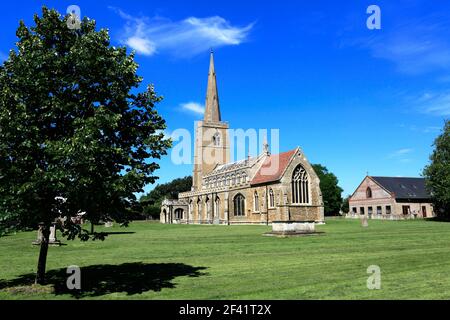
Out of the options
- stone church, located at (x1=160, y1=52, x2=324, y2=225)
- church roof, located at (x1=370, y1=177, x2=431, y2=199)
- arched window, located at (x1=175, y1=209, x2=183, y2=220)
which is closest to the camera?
stone church, located at (x1=160, y1=52, x2=324, y2=225)

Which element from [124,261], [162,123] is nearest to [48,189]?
[162,123]

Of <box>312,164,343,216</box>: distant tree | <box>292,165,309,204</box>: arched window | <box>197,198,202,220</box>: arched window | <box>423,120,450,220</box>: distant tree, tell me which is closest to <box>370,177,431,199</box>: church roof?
<box>423,120,450,220</box>: distant tree

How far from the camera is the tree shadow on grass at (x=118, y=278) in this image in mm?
10094

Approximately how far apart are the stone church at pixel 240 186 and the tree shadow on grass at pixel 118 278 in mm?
27637

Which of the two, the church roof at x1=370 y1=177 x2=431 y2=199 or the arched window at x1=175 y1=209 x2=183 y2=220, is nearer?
the church roof at x1=370 y1=177 x2=431 y2=199

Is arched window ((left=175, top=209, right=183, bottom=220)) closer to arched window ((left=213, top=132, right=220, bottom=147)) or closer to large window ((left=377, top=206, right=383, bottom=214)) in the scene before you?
arched window ((left=213, top=132, right=220, bottom=147))

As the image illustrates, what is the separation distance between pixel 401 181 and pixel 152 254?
208 feet

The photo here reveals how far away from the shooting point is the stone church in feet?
163

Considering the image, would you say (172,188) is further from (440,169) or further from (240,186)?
(440,169)

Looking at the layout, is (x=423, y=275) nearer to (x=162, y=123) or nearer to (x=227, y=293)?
(x=227, y=293)

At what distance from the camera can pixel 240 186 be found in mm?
58562

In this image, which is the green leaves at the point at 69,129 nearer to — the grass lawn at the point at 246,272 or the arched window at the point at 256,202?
the grass lawn at the point at 246,272

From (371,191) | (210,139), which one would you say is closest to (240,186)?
(210,139)

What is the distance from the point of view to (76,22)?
35.3ft
